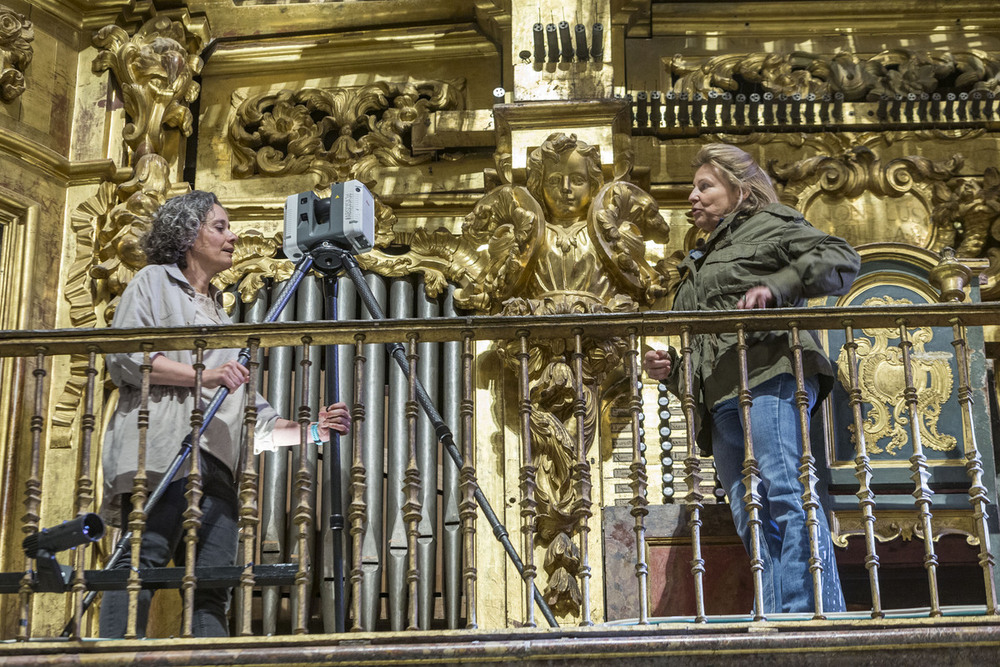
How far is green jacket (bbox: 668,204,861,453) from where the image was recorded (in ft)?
17.4

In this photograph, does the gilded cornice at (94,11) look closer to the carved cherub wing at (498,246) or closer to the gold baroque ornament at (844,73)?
the carved cherub wing at (498,246)

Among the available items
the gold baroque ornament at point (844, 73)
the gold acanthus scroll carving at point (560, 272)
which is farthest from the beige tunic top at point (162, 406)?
the gold baroque ornament at point (844, 73)

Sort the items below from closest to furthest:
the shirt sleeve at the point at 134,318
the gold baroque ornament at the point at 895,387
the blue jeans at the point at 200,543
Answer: the blue jeans at the point at 200,543, the shirt sleeve at the point at 134,318, the gold baroque ornament at the point at 895,387

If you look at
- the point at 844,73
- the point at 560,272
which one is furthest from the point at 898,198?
the point at 560,272

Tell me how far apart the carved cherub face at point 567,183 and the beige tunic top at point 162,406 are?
157 centimetres

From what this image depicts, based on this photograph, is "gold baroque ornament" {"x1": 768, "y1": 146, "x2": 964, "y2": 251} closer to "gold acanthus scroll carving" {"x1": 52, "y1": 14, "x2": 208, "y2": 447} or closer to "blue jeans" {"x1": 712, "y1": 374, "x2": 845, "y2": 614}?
"blue jeans" {"x1": 712, "y1": 374, "x2": 845, "y2": 614}

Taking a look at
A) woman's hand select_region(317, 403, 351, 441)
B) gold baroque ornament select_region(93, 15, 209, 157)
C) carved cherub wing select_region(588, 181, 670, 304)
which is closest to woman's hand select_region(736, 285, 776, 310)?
carved cherub wing select_region(588, 181, 670, 304)

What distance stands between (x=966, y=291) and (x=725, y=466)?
153cm

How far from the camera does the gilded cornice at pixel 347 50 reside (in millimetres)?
7230

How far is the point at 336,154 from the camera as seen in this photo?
7090 mm

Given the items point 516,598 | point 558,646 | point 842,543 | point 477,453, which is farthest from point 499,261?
point 558,646

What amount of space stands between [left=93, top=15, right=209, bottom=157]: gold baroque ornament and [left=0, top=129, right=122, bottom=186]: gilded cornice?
16 cm

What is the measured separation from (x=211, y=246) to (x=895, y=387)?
256 centimetres

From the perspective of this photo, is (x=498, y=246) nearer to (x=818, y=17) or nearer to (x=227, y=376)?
(x=227, y=376)
